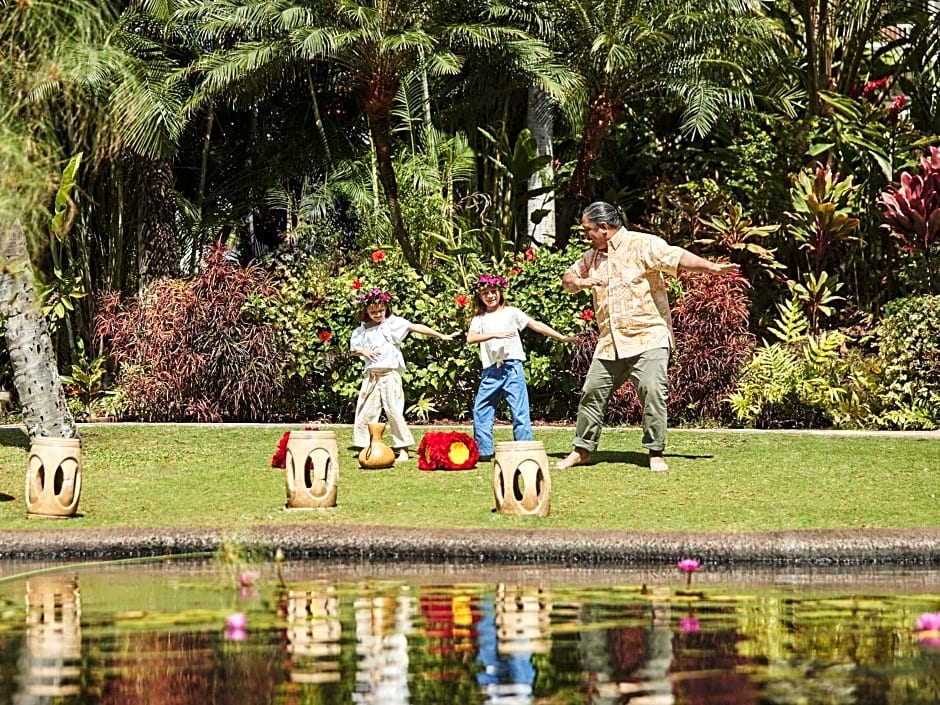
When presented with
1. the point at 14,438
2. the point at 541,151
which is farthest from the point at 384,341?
the point at 541,151

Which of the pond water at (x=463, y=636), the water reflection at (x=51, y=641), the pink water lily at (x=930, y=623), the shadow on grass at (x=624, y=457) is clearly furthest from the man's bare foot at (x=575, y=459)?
the pink water lily at (x=930, y=623)

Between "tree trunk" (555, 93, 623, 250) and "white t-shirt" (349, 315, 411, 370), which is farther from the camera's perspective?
"tree trunk" (555, 93, 623, 250)

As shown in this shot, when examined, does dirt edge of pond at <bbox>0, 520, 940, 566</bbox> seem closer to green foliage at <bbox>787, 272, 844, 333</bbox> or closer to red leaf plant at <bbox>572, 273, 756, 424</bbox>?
red leaf plant at <bbox>572, 273, 756, 424</bbox>

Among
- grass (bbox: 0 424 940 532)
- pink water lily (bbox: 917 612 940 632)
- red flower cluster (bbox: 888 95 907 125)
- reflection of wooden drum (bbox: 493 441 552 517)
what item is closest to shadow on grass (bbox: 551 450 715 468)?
grass (bbox: 0 424 940 532)

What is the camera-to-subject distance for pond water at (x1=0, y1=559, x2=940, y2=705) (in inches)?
180

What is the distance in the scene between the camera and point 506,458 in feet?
28.8

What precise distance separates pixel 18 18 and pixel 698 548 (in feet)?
18.3

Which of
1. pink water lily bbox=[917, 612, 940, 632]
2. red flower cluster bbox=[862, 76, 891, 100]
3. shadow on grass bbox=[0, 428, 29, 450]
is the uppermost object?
red flower cluster bbox=[862, 76, 891, 100]

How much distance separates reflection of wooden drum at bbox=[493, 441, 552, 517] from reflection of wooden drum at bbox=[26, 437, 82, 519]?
249 centimetres

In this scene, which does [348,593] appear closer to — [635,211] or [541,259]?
[541,259]

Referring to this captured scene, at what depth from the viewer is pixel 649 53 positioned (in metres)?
16.5

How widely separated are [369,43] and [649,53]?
2940 millimetres

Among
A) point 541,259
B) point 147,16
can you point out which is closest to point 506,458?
point 541,259

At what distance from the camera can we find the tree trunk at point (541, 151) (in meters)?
18.1
